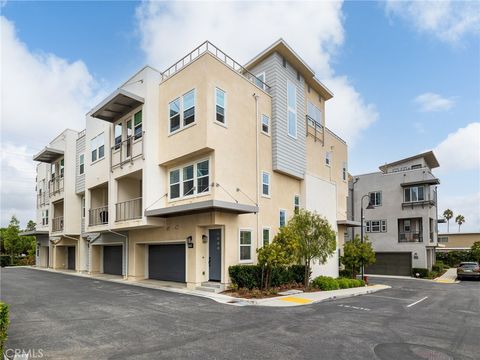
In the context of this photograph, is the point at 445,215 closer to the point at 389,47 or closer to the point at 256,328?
the point at 389,47

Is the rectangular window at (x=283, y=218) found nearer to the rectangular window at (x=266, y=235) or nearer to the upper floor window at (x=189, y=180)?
the rectangular window at (x=266, y=235)

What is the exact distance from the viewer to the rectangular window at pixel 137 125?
17.8m

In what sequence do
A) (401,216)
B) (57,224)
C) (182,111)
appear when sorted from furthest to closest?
(401,216)
(57,224)
(182,111)

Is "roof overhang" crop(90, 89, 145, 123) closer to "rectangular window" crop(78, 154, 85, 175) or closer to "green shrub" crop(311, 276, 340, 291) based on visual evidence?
"rectangular window" crop(78, 154, 85, 175)

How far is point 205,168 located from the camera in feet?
51.3

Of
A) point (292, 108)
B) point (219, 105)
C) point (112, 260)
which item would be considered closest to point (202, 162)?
point (219, 105)

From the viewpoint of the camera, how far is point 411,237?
1316 inches

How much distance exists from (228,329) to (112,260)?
17397 millimetres

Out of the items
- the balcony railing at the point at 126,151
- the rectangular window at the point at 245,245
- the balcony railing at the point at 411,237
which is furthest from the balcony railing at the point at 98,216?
the balcony railing at the point at 411,237

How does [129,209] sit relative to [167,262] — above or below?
above

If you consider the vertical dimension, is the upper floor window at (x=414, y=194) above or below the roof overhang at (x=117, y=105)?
below

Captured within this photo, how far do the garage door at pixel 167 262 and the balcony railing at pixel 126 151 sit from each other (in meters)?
4.99

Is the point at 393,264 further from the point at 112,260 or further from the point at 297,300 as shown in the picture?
the point at 112,260

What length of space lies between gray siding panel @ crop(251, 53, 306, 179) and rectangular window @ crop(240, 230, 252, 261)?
4.19 meters
